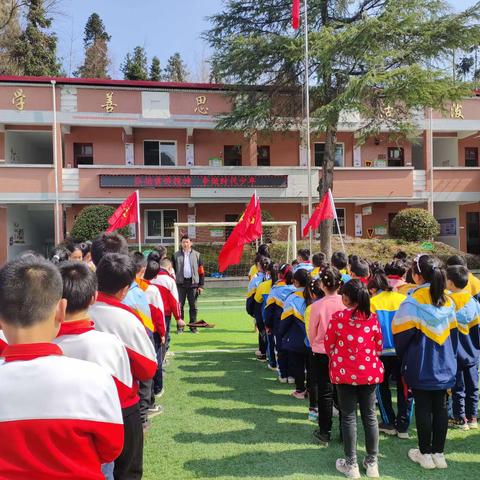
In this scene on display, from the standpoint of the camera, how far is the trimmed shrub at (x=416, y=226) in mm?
19594

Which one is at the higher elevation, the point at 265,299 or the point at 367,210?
the point at 367,210

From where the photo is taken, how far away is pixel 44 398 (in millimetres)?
1654

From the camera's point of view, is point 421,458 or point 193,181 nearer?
point 421,458

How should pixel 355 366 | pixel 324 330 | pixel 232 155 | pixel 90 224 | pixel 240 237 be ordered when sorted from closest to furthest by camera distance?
pixel 355 366 < pixel 324 330 < pixel 240 237 < pixel 90 224 < pixel 232 155

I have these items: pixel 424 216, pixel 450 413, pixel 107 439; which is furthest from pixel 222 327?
pixel 424 216

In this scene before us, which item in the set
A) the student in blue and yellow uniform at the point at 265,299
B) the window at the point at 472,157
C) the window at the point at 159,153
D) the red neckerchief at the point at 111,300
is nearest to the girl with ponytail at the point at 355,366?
A: the red neckerchief at the point at 111,300

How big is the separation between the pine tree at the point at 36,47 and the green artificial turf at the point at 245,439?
27.8 metres

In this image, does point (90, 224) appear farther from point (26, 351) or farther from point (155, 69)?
point (155, 69)

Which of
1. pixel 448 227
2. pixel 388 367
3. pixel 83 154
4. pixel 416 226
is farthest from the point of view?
pixel 448 227

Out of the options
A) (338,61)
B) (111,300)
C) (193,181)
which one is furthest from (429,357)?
(193,181)

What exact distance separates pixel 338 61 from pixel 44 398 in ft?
55.0

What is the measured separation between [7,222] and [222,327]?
13.7 meters

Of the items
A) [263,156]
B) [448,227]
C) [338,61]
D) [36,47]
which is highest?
[36,47]

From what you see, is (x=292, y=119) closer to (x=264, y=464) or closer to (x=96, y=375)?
(x=264, y=464)
